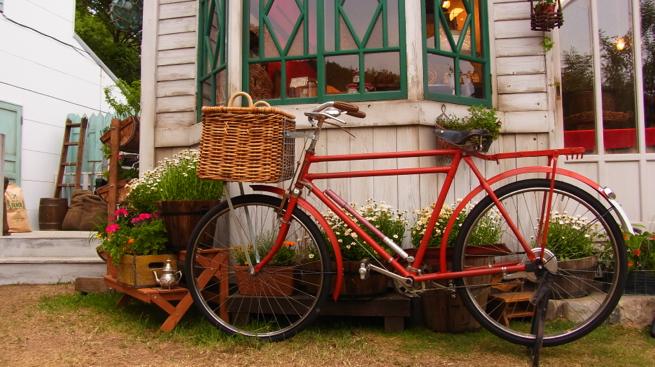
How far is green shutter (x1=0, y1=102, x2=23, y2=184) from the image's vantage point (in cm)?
777

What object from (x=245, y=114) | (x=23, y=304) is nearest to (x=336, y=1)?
(x=245, y=114)

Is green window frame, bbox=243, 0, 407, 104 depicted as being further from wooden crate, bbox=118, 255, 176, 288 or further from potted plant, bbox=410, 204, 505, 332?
wooden crate, bbox=118, 255, 176, 288

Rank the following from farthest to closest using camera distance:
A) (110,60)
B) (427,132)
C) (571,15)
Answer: (110,60) → (571,15) → (427,132)

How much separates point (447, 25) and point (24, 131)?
7.00m

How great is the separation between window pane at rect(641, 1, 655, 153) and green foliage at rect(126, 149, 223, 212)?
12.8 feet

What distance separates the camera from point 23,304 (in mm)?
4215

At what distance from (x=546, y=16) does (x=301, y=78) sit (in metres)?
2.03

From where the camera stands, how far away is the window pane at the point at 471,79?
4.31 metres

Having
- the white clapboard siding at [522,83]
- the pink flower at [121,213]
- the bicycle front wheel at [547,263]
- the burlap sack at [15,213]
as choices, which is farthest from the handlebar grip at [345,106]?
the burlap sack at [15,213]

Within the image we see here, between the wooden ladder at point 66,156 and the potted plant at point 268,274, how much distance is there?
20.0ft

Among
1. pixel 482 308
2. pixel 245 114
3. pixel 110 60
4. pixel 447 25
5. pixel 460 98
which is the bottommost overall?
pixel 482 308

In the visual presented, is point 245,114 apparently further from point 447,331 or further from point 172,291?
point 447,331

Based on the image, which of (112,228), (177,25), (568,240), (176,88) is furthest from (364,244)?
(177,25)

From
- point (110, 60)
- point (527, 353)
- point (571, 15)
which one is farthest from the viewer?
point (110, 60)
